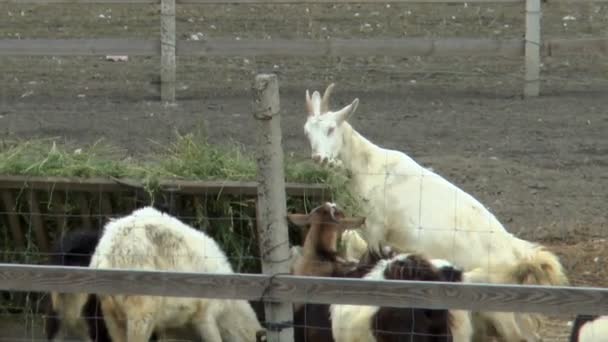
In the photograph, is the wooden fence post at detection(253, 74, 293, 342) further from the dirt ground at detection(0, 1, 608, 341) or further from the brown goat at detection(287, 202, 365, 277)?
the dirt ground at detection(0, 1, 608, 341)

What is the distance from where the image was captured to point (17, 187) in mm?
8633

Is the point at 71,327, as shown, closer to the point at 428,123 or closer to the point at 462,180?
the point at 462,180

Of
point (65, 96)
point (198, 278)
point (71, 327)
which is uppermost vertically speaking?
point (65, 96)

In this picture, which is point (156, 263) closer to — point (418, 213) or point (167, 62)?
point (418, 213)

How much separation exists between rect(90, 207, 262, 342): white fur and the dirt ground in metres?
2.12

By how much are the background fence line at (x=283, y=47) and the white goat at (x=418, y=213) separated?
4805 mm

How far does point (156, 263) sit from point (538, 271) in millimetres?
2171

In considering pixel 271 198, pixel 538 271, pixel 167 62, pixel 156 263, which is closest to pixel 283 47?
pixel 167 62

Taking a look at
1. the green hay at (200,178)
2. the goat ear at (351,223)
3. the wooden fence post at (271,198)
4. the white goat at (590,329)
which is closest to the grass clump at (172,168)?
the green hay at (200,178)

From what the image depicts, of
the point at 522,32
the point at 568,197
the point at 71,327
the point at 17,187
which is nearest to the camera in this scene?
the point at 71,327

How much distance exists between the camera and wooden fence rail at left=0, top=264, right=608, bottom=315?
18.4 feet

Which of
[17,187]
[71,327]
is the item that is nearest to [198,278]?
[71,327]

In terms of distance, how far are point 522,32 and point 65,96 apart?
6.39 m

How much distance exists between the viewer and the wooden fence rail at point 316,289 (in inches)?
221
